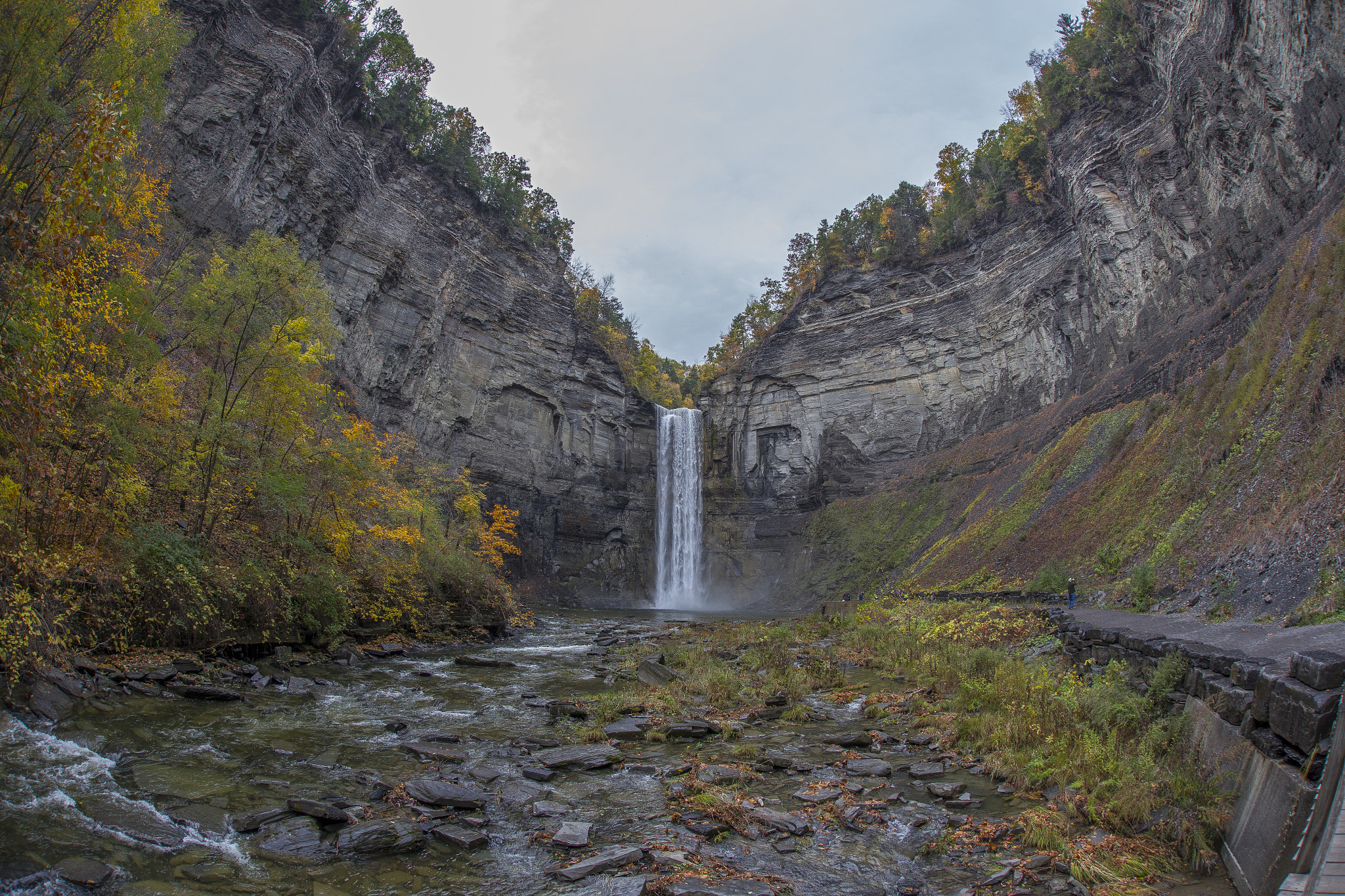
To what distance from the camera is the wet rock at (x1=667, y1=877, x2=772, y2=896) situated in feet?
14.3

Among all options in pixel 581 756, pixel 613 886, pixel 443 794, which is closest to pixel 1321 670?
pixel 613 886

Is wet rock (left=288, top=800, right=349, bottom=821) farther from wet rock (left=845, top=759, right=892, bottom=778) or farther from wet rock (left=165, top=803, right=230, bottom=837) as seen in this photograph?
wet rock (left=845, top=759, right=892, bottom=778)

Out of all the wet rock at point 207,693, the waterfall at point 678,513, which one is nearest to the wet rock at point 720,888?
the wet rock at point 207,693

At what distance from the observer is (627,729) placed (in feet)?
29.3

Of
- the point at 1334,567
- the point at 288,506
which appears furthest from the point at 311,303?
the point at 1334,567

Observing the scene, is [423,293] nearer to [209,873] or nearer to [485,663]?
[485,663]

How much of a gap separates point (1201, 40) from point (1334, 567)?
24.1m

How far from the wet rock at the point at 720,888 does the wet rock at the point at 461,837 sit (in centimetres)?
188

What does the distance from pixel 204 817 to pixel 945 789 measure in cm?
689

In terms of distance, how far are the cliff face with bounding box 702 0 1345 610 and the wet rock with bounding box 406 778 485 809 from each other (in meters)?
26.5

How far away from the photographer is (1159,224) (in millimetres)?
29172

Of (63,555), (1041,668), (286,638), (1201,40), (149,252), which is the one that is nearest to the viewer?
(63,555)

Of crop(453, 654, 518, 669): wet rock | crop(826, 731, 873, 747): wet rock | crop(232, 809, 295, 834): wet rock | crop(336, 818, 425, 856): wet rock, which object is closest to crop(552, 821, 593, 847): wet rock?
crop(336, 818, 425, 856): wet rock

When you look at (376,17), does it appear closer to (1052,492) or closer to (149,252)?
(149,252)
